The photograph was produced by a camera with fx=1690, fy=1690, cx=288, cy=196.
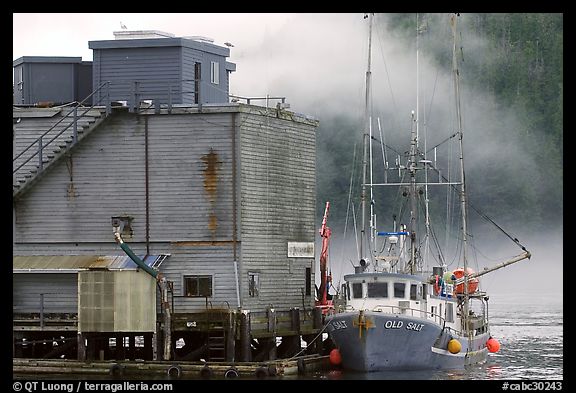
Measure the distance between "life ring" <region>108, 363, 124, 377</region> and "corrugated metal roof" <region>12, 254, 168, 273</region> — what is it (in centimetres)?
378

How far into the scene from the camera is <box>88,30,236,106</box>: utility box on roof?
66.3m

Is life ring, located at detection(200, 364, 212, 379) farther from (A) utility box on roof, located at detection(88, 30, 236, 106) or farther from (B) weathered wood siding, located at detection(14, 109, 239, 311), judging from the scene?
(A) utility box on roof, located at detection(88, 30, 236, 106)

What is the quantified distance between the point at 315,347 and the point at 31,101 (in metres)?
15.5

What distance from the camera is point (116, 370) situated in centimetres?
6109

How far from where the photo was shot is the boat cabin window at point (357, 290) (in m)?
65.8

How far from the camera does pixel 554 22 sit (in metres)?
192

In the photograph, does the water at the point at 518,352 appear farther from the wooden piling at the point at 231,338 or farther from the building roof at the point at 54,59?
the building roof at the point at 54,59

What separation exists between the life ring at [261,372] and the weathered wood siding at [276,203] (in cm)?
350

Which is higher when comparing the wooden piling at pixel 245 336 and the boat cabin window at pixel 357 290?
the boat cabin window at pixel 357 290

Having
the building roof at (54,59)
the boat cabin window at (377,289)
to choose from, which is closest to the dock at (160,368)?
the boat cabin window at (377,289)

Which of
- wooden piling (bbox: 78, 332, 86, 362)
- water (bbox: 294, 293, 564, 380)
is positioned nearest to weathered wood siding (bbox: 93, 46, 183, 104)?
wooden piling (bbox: 78, 332, 86, 362)

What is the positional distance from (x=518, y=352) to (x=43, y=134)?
2712cm

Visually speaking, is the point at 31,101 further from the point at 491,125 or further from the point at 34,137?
the point at 491,125
